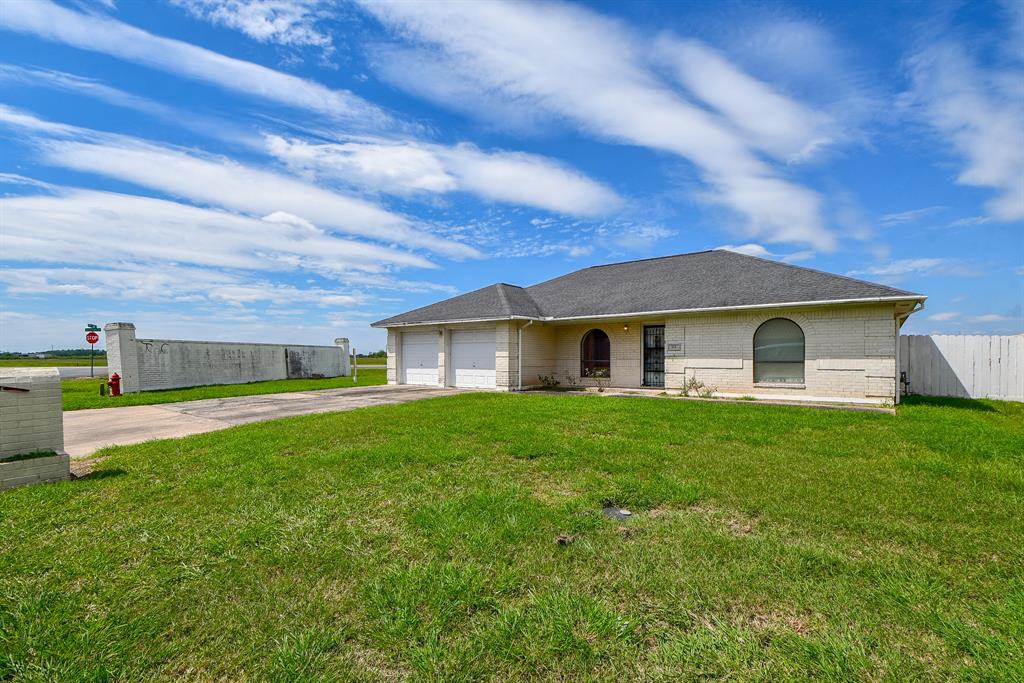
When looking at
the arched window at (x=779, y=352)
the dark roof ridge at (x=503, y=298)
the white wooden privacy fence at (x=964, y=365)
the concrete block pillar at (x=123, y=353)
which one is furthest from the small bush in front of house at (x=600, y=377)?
the concrete block pillar at (x=123, y=353)

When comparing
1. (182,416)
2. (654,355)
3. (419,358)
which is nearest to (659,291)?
(654,355)

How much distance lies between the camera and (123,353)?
1661 cm

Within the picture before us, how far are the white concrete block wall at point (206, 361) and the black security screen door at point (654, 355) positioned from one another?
19265 mm

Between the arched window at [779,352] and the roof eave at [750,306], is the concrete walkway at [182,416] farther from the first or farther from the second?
the arched window at [779,352]

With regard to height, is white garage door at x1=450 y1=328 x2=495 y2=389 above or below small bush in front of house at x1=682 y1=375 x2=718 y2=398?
above

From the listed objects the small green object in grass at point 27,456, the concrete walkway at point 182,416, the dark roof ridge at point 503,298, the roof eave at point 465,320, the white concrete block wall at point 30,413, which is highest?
the dark roof ridge at point 503,298

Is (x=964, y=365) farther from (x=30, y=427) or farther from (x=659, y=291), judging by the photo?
(x=30, y=427)

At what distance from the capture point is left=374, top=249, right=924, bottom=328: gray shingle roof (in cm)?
1218

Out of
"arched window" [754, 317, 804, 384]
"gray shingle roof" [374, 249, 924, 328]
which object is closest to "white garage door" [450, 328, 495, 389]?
"gray shingle roof" [374, 249, 924, 328]

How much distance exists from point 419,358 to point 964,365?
1853 cm

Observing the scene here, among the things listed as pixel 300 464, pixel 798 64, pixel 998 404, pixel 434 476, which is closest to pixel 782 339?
pixel 998 404

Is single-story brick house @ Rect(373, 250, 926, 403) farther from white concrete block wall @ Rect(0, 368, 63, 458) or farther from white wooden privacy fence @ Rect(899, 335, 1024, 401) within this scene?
white concrete block wall @ Rect(0, 368, 63, 458)

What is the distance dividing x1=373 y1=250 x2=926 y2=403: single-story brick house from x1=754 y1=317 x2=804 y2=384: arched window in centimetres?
3

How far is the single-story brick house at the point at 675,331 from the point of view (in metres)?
11.5
